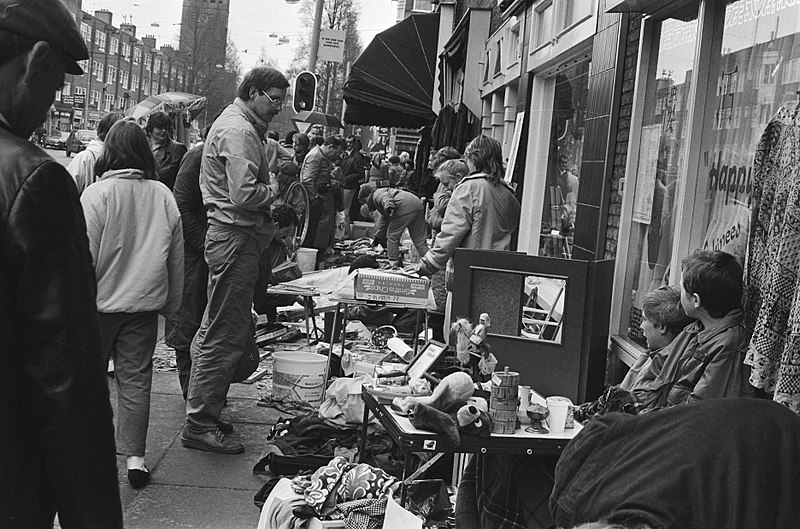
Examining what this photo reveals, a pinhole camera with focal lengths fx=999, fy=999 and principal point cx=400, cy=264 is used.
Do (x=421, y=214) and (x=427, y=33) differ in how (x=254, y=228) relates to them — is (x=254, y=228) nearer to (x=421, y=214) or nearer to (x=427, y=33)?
(x=421, y=214)

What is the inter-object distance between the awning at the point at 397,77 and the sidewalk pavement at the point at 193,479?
42.3ft

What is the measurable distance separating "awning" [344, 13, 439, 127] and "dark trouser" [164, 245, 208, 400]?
1288cm

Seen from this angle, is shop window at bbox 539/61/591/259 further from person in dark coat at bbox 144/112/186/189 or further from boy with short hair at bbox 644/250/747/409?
boy with short hair at bbox 644/250/747/409

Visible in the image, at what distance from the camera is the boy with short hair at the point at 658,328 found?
4523 mm

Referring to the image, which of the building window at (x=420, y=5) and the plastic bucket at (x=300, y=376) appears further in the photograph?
the building window at (x=420, y=5)

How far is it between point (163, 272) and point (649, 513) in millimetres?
3960

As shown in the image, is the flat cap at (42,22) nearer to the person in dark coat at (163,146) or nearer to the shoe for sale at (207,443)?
the shoe for sale at (207,443)

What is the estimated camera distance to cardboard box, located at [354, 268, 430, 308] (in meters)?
7.17

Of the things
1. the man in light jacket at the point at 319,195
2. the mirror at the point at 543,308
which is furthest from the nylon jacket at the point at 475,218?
the man in light jacket at the point at 319,195

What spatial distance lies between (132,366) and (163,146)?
11.6 ft

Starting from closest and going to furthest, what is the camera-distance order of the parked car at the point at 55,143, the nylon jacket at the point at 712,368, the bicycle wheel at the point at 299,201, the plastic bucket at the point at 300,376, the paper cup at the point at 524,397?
the nylon jacket at the point at 712,368, the paper cup at the point at 524,397, the plastic bucket at the point at 300,376, the bicycle wheel at the point at 299,201, the parked car at the point at 55,143

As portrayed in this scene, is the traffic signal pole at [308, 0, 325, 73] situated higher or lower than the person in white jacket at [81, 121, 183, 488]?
higher

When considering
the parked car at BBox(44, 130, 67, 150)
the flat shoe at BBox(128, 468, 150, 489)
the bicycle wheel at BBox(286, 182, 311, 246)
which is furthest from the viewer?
the parked car at BBox(44, 130, 67, 150)

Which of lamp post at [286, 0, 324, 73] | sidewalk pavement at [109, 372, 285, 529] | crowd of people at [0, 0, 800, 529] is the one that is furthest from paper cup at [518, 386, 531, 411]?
lamp post at [286, 0, 324, 73]
